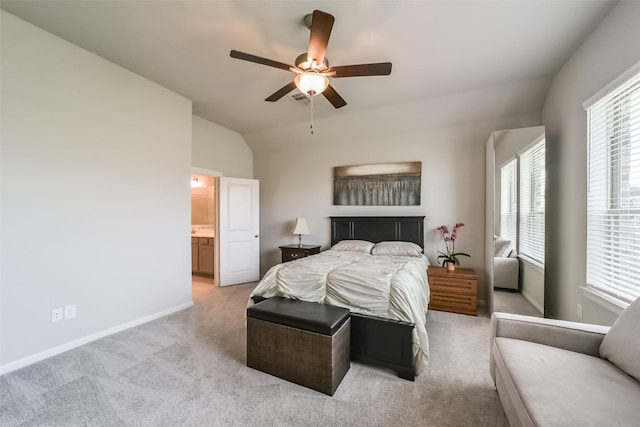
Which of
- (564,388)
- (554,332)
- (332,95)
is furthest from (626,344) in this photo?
(332,95)

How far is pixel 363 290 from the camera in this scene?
2.21 metres

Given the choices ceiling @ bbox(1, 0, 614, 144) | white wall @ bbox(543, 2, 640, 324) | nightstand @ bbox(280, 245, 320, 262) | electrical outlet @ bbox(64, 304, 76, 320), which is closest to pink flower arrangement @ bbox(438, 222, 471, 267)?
white wall @ bbox(543, 2, 640, 324)

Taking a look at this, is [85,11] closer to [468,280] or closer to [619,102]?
[619,102]

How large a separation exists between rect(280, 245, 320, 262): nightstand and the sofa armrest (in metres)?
3.08

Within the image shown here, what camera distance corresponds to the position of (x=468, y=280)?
3.32 metres

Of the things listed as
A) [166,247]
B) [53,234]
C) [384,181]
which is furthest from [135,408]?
[384,181]

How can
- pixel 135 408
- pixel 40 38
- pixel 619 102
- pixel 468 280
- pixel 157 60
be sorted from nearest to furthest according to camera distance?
pixel 135 408
pixel 619 102
pixel 40 38
pixel 157 60
pixel 468 280

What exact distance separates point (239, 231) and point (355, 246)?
219 centimetres

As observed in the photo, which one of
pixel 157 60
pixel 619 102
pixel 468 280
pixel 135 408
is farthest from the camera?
pixel 468 280

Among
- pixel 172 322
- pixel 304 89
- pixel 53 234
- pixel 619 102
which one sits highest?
pixel 304 89

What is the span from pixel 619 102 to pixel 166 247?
15.4 feet

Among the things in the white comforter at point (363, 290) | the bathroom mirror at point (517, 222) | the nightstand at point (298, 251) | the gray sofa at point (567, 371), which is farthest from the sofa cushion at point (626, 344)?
the nightstand at point (298, 251)

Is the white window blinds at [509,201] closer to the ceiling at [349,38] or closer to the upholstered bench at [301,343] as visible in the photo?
the ceiling at [349,38]

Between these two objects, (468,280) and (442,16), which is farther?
(468,280)
